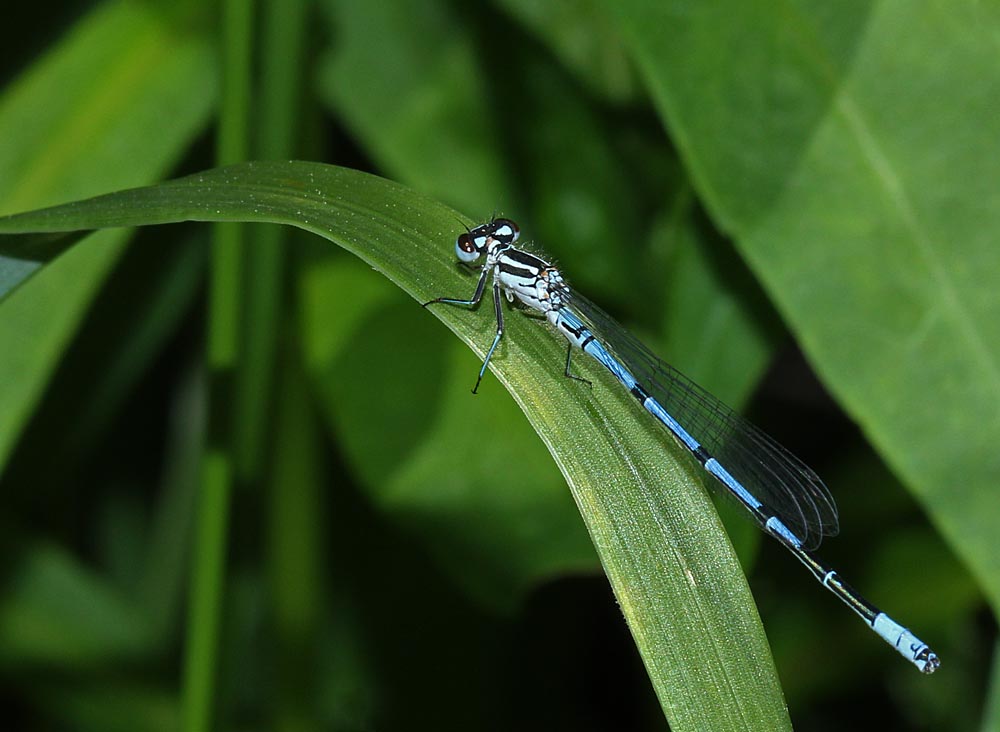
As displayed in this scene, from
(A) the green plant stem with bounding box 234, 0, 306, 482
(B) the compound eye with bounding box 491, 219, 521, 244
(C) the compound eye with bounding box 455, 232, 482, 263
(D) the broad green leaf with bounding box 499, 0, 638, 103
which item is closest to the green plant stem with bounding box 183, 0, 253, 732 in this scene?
(A) the green plant stem with bounding box 234, 0, 306, 482

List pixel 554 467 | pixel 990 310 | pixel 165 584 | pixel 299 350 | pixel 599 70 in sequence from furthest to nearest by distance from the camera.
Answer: pixel 165 584 < pixel 599 70 < pixel 299 350 < pixel 554 467 < pixel 990 310

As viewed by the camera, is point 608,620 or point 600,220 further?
point 608,620

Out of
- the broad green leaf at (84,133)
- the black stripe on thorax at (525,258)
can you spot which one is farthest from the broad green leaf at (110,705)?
the black stripe on thorax at (525,258)

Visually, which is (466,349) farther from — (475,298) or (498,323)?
(498,323)

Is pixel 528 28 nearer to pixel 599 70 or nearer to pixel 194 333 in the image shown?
pixel 599 70

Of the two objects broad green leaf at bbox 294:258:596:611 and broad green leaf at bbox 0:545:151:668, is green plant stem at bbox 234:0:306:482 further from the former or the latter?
broad green leaf at bbox 0:545:151:668

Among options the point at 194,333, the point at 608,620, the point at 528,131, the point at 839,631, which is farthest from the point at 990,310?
the point at 194,333

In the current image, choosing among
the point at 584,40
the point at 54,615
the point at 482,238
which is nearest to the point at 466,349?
the point at 482,238
